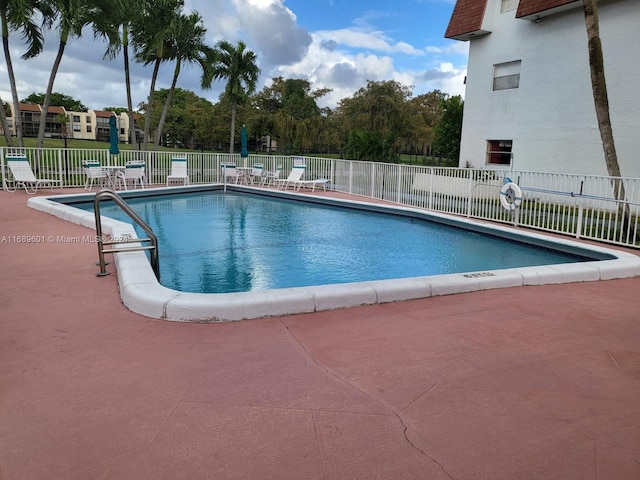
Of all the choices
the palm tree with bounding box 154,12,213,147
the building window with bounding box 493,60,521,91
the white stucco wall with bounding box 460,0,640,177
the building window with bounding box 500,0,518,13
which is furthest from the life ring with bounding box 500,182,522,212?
the palm tree with bounding box 154,12,213,147

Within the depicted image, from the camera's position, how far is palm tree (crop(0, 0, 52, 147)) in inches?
614

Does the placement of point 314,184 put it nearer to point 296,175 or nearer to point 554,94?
point 296,175

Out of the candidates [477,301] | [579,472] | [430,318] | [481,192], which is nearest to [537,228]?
[481,192]

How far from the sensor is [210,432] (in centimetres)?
250

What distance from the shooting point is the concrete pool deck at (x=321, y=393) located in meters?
2.28

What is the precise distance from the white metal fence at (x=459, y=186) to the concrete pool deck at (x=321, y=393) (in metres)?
4.92

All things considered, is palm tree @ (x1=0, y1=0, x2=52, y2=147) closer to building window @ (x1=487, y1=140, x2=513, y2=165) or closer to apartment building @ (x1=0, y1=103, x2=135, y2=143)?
building window @ (x1=487, y1=140, x2=513, y2=165)

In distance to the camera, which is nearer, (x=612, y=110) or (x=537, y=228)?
(x=537, y=228)

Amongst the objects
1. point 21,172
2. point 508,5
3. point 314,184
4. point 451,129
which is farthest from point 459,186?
point 451,129

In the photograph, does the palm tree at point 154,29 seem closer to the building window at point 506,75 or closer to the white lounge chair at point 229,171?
the white lounge chair at point 229,171

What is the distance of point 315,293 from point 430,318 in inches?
41.4

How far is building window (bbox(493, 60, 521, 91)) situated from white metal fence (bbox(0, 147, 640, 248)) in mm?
3496

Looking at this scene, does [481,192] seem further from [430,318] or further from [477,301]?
[430,318]

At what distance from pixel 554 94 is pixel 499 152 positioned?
268 cm
